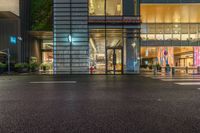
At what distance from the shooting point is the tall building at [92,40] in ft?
82.8

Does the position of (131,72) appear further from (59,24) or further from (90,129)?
(90,129)

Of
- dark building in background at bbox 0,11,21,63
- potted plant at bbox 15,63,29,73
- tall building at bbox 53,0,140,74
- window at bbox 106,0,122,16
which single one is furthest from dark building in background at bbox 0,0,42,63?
window at bbox 106,0,122,16

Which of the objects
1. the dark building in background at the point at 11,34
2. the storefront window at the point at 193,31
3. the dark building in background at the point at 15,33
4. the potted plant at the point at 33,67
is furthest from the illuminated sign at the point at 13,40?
the storefront window at the point at 193,31

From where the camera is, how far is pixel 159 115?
212 inches

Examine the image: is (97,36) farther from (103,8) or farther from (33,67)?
(33,67)

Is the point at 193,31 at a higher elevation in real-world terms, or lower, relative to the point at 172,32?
higher

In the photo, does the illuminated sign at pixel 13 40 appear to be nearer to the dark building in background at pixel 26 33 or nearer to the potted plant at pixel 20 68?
the dark building in background at pixel 26 33

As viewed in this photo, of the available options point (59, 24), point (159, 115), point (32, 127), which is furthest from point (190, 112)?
point (59, 24)

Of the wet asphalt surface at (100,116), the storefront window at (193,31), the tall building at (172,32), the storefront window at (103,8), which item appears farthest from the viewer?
the storefront window at (193,31)

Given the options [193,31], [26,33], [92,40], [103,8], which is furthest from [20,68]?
[193,31]

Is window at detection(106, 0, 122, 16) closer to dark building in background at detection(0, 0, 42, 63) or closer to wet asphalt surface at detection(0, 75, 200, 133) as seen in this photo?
dark building in background at detection(0, 0, 42, 63)

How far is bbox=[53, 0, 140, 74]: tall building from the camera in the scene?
25250mm

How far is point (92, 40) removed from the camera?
25.9m

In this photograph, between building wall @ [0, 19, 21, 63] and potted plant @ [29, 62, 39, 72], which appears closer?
potted plant @ [29, 62, 39, 72]
